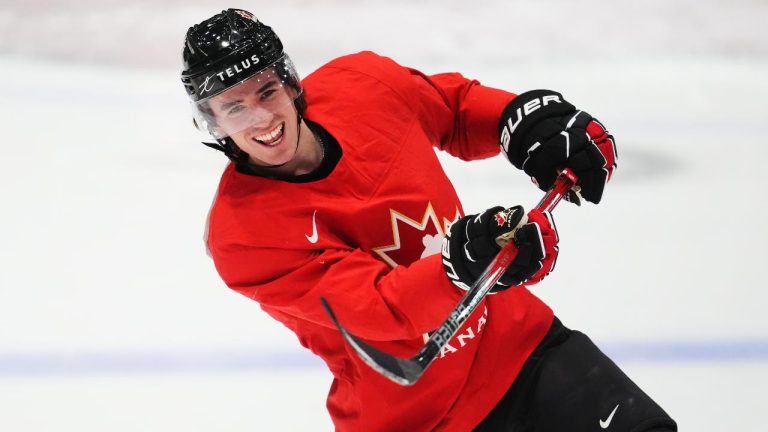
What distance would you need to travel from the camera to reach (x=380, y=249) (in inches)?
76.8

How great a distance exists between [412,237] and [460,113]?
0.48 metres

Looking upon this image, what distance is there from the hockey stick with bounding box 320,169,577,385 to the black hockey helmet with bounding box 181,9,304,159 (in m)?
0.59

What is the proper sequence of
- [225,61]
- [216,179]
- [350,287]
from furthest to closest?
[216,179], [225,61], [350,287]

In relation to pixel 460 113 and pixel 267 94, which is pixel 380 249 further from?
pixel 460 113

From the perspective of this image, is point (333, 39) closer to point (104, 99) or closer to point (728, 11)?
point (104, 99)

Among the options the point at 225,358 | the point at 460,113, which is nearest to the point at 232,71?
the point at 460,113

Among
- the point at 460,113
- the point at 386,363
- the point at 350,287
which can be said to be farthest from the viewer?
the point at 460,113

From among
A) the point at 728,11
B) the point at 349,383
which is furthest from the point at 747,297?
the point at 728,11

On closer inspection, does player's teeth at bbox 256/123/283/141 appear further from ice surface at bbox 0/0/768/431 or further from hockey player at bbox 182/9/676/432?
ice surface at bbox 0/0/768/431

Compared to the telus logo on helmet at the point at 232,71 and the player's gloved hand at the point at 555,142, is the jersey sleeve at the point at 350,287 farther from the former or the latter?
the player's gloved hand at the point at 555,142

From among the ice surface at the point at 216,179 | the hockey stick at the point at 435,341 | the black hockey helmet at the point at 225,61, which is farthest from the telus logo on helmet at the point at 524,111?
the ice surface at the point at 216,179

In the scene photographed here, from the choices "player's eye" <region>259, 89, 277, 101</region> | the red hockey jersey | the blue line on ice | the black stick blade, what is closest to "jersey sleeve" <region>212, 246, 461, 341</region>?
the red hockey jersey

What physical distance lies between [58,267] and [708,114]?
268 cm

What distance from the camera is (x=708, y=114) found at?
4082mm
